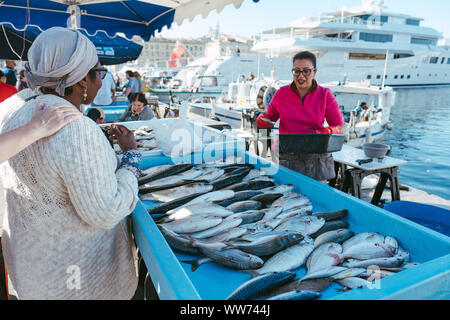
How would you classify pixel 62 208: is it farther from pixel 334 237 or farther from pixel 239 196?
pixel 334 237

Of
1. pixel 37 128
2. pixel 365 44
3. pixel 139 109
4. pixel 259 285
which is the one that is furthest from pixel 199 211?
pixel 365 44

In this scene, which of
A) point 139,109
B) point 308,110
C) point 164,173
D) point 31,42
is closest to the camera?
point 164,173

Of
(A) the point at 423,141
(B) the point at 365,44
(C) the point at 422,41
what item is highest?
(C) the point at 422,41

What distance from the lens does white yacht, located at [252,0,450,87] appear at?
100.0ft

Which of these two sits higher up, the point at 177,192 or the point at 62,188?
the point at 62,188

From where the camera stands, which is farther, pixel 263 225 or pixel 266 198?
pixel 266 198

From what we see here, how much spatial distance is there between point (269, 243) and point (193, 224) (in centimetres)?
51

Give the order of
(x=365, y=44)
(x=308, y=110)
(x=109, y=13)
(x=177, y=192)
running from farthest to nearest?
(x=365, y=44)
(x=109, y=13)
(x=308, y=110)
(x=177, y=192)

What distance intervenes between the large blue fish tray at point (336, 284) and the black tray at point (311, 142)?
1.68 ft

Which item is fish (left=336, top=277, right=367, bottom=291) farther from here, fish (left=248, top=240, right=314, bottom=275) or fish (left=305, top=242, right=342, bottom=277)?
fish (left=248, top=240, right=314, bottom=275)

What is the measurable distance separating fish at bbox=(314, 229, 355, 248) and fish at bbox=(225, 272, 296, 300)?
0.36m

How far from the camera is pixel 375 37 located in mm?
33312

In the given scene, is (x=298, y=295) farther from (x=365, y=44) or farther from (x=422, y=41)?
(x=422, y=41)
